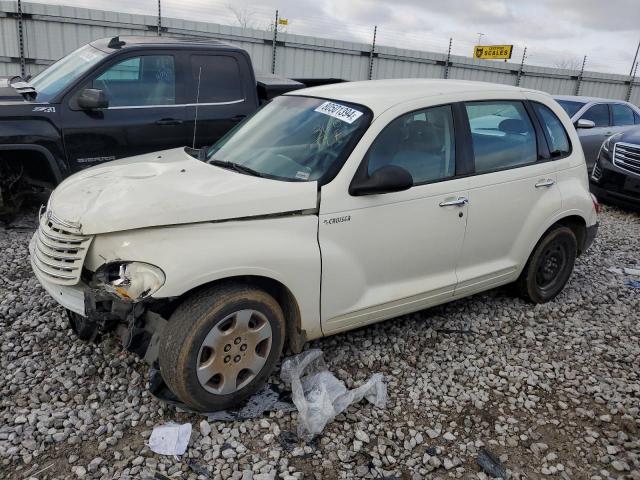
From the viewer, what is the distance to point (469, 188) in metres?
3.71

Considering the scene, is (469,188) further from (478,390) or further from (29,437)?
(29,437)

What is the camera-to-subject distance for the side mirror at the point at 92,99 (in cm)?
513

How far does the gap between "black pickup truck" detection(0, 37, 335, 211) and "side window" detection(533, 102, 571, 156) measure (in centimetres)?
311

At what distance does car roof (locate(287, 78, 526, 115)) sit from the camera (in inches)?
139

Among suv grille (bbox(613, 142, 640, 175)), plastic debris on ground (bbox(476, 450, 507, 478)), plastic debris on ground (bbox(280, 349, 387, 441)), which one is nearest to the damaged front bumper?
plastic debris on ground (bbox(280, 349, 387, 441))

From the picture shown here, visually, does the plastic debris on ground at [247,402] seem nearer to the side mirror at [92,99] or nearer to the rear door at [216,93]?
the side mirror at [92,99]

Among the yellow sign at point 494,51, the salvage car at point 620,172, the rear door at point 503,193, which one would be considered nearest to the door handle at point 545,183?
the rear door at point 503,193

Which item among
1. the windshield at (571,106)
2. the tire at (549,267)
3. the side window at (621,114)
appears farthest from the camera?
the side window at (621,114)

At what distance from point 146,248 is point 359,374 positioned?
161 cm

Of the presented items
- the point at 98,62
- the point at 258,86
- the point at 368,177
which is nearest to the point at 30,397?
the point at 368,177

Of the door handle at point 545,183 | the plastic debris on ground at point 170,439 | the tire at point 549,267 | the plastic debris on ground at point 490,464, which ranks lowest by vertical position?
the plastic debris on ground at point 170,439

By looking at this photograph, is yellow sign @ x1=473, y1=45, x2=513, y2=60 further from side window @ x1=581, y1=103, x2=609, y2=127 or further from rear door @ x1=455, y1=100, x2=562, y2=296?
rear door @ x1=455, y1=100, x2=562, y2=296

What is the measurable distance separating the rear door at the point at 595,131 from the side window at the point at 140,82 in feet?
24.6

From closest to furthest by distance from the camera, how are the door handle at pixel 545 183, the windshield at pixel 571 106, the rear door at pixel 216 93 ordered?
the door handle at pixel 545 183 → the rear door at pixel 216 93 → the windshield at pixel 571 106
